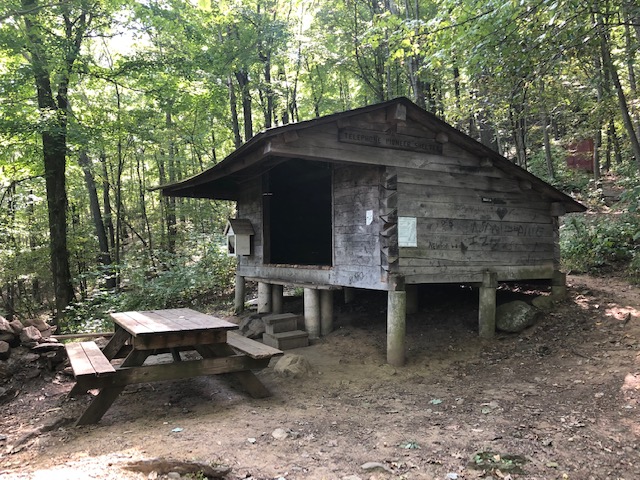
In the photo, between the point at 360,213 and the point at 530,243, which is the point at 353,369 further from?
the point at 530,243

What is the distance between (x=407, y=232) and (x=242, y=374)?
3369mm

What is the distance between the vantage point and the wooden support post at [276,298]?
1002cm

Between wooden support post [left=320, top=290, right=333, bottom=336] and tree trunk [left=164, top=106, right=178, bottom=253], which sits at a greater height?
tree trunk [left=164, top=106, right=178, bottom=253]

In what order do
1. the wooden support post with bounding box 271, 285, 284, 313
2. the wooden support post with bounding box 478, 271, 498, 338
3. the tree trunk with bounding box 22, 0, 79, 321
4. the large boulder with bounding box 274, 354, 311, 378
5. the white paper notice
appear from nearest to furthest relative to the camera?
1. the large boulder with bounding box 274, 354, 311, 378
2. the white paper notice
3. the wooden support post with bounding box 478, 271, 498, 338
4. the wooden support post with bounding box 271, 285, 284, 313
5. the tree trunk with bounding box 22, 0, 79, 321

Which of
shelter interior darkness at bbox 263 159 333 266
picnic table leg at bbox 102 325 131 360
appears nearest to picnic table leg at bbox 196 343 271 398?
picnic table leg at bbox 102 325 131 360

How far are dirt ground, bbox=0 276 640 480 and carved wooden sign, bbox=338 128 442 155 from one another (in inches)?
136

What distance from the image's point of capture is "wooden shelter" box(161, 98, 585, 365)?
6.38m

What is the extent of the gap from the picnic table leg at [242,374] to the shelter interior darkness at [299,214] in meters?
4.63

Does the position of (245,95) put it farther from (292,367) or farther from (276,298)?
(292,367)

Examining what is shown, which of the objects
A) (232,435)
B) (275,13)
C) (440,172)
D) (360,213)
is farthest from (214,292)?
(275,13)

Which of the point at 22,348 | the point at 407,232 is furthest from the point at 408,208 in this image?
the point at 22,348

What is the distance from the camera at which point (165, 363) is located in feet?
16.0

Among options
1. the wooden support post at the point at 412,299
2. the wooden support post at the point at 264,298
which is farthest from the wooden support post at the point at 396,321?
the wooden support post at the point at 264,298

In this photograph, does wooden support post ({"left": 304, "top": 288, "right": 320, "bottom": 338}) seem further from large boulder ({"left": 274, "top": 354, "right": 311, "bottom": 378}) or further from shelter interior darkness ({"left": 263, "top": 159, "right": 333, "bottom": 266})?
large boulder ({"left": 274, "top": 354, "right": 311, "bottom": 378})
